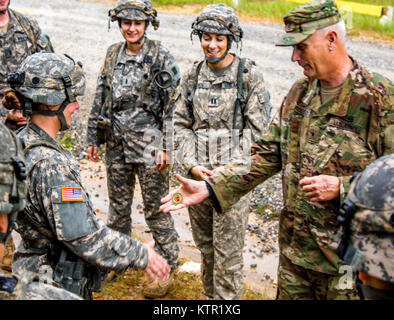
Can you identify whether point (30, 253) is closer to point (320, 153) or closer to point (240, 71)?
point (320, 153)

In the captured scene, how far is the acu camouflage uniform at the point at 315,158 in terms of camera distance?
3.39m

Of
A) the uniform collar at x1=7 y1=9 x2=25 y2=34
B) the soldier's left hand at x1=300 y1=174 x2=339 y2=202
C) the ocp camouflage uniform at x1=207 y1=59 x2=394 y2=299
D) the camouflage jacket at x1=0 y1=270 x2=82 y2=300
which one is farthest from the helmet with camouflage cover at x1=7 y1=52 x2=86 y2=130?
the uniform collar at x1=7 y1=9 x2=25 y2=34

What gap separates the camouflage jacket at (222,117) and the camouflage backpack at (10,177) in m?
2.42

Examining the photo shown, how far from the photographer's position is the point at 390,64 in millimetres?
11797

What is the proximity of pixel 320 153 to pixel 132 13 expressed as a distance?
2677mm

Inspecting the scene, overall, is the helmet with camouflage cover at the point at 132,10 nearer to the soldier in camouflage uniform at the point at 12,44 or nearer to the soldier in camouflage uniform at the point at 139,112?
the soldier in camouflage uniform at the point at 139,112

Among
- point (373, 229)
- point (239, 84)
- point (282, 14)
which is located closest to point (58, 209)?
point (373, 229)

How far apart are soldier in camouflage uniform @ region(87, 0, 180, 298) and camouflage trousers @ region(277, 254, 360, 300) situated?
1.83 metres

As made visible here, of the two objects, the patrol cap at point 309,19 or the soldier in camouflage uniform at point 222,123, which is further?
the soldier in camouflage uniform at point 222,123

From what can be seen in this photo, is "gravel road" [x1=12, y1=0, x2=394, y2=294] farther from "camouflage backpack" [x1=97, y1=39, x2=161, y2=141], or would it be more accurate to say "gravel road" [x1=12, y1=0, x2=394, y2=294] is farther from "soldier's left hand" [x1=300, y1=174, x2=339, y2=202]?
"soldier's left hand" [x1=300, y1=174, x2=339, y2=202]

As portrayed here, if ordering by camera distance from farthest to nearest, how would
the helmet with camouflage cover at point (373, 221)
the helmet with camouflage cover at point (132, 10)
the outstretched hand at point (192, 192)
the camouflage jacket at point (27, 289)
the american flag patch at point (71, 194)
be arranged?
the helmet with camouflage cover at point (132, 10), the outstretched hand at point (192, 192), the american flag patch at point (71, 194), the camouflage jacket at point (27, 289), the helmet with camouflage cover at point (373, 221)

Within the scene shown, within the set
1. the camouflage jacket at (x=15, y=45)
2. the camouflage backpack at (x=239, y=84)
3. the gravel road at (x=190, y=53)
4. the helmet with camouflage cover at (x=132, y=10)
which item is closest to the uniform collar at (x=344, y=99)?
the camouflage backpack at (x=239, y=84)

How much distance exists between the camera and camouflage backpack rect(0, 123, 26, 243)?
248 cm

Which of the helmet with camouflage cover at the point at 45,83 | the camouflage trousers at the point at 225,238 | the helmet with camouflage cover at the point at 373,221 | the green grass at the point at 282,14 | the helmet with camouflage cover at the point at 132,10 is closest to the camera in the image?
the helmet with camouflage cover at the point at 373,221
